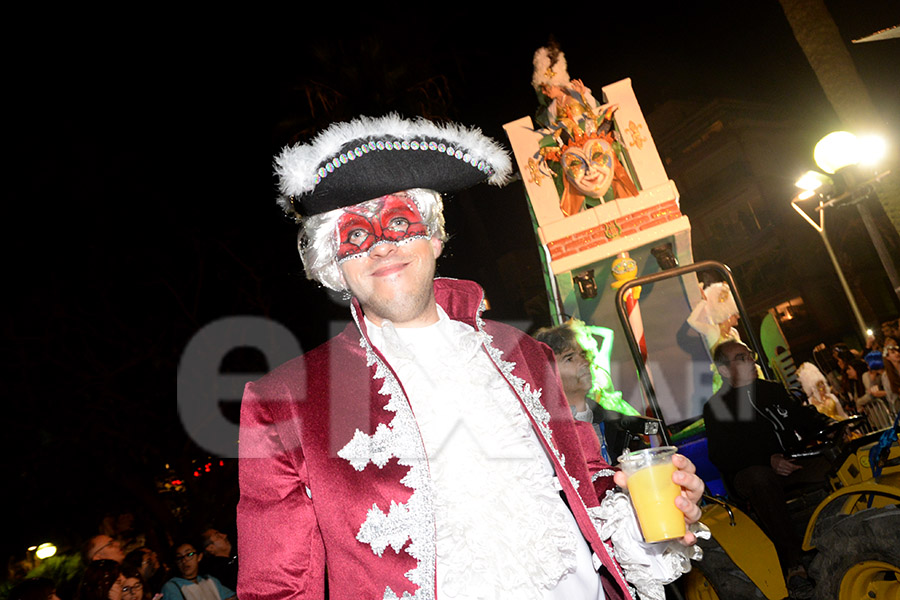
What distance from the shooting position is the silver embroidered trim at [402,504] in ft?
5.55

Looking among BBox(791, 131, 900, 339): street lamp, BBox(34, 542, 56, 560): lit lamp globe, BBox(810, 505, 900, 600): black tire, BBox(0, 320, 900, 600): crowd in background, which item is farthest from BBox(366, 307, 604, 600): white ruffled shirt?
BBox(34, 542, 56, 560): lit lamp globe

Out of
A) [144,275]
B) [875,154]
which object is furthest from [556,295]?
[144,275]

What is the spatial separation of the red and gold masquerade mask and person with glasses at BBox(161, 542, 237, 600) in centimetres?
446

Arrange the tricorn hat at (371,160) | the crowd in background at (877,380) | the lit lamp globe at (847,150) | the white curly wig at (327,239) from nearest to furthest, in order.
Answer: the tricorn hat at (371,160), the white curly wig at (327,239), the lit lamp globe at (847,150), the crowd in background at (877,380)

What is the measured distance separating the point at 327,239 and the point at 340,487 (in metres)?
0.95

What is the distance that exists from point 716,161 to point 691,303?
79.1 ft

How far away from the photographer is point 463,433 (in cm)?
198

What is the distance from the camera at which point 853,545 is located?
3.12 meters

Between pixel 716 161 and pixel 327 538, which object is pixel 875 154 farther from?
pixel 716 161

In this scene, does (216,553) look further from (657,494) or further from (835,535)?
(657,494)

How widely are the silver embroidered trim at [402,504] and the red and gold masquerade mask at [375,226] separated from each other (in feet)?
1.64

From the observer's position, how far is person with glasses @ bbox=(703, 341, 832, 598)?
370cm

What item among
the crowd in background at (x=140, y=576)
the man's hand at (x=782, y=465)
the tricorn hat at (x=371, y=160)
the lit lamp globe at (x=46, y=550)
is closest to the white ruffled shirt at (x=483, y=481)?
the tricorn hat at (x=371, y=160)

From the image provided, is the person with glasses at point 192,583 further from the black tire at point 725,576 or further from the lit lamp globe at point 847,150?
the lit lamp globe at point 847,150
